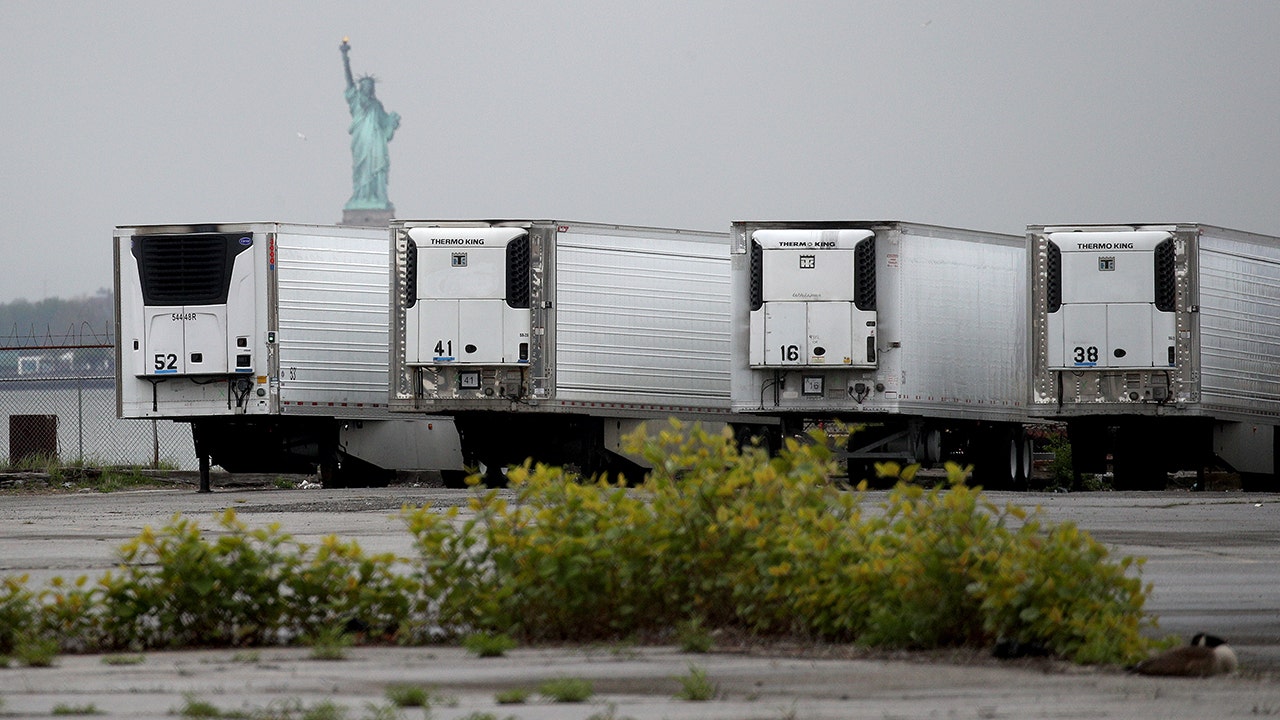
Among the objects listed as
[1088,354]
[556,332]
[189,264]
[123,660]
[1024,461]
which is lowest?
[1024,461]

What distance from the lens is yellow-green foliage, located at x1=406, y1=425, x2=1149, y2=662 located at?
755 centimetres

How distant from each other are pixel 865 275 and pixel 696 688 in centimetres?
1796

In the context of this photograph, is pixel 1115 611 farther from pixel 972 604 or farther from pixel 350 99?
pixel 350 99

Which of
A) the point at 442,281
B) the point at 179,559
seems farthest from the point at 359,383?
the point at 179,559

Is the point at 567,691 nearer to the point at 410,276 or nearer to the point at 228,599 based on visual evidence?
the point at 228,599

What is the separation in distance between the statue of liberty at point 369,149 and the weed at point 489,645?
119415 millimetres

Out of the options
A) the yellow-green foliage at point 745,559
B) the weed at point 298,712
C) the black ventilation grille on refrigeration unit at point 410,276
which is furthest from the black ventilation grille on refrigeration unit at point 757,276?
the weed at point 298,712

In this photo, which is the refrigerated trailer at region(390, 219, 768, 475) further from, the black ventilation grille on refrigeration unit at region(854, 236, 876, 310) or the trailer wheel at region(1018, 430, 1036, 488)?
the trailer wheel at region(1018, 430, 1036, 488)

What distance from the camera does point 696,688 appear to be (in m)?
6.54

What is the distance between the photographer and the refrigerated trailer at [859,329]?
2400 cm

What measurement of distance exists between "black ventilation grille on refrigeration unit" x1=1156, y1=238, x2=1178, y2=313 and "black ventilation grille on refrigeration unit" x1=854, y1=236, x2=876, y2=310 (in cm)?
404

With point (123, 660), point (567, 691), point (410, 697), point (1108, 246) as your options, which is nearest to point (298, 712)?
point (410, 697)

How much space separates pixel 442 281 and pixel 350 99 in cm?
10457

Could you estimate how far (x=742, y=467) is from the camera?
8.31m
